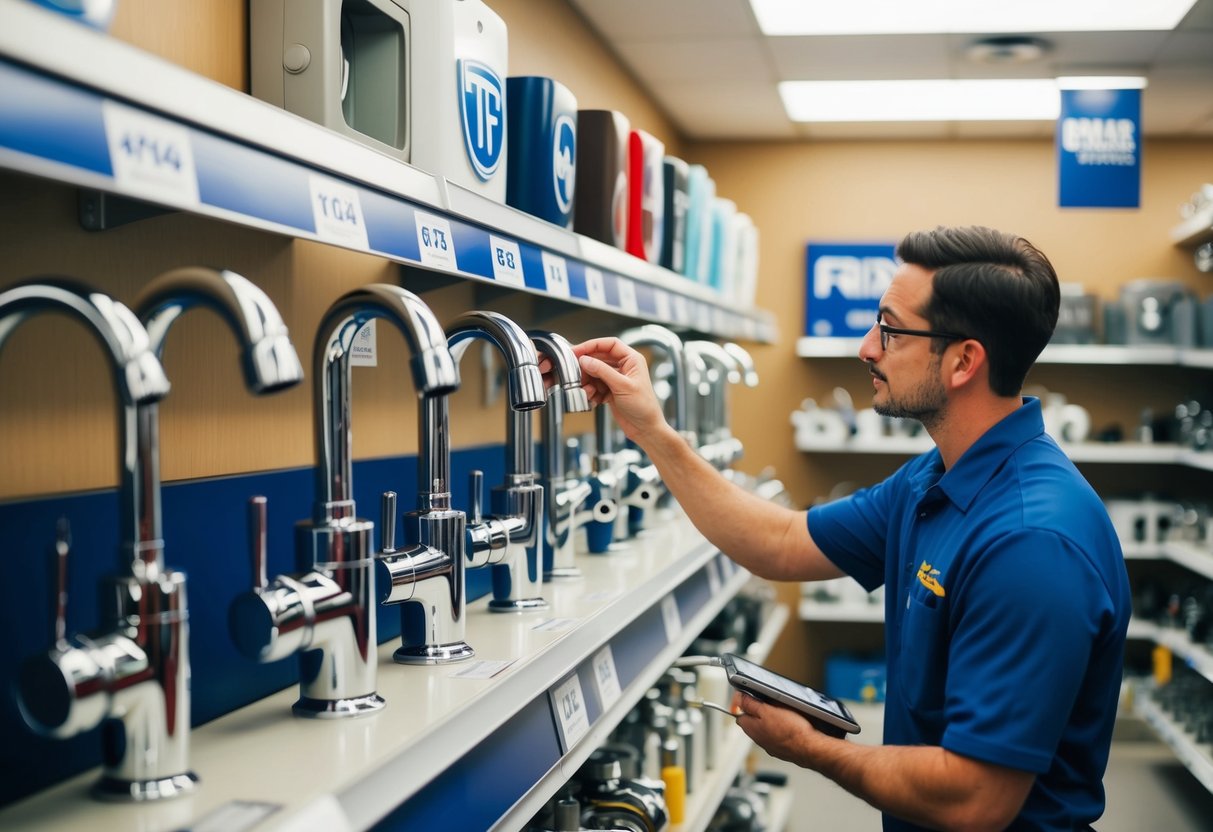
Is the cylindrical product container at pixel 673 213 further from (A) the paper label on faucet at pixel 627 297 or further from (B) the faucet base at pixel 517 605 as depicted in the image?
(B) the faucet base at pixel 517 605

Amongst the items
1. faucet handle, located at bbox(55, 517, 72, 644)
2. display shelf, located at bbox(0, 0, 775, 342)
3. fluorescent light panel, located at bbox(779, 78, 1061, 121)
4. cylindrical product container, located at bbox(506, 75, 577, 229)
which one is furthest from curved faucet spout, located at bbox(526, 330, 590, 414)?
fluorescent light panel, located at bbox(779, 78, 1061, 121)

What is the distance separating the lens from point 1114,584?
1619 millimetres

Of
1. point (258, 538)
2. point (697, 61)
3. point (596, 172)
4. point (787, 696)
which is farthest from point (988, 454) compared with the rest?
point (697, 61)

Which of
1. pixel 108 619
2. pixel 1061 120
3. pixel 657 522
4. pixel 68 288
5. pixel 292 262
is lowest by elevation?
pixel 657 522

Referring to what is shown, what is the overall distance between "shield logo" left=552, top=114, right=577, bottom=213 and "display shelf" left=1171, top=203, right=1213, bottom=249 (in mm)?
3510

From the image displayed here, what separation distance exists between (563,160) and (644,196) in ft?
2.06

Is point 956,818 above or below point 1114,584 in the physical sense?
below

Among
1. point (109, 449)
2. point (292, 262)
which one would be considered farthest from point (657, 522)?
point (109, 449)

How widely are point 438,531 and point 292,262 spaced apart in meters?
0.49

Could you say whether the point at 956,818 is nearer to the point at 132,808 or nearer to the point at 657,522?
the point at 132,808

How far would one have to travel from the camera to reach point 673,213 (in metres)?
2.83

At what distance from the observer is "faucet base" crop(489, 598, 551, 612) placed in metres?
1.70

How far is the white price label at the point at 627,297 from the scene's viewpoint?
2.20 m

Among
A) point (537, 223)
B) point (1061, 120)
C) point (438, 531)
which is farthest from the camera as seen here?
point (1061, 120)
